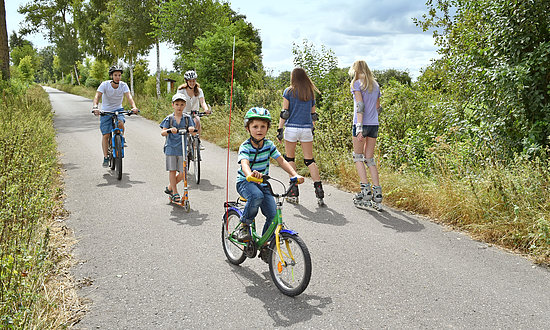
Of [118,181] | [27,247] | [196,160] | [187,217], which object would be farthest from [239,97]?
[27,247]

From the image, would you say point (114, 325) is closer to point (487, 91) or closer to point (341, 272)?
point (341, 272)

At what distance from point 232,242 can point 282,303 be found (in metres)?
1.03

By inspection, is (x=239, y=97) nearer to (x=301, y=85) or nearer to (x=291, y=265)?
(x=301, y=85)

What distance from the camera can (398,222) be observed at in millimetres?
6137

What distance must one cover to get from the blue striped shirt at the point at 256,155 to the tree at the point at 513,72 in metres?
4.00

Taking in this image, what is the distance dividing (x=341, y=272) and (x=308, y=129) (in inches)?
120

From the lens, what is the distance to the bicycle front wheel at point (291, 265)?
12.3 ft

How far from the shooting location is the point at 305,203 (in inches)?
281

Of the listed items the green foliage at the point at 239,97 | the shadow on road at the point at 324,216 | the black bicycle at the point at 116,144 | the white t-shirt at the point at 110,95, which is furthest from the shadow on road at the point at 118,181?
the green foliage at the point at 239,97

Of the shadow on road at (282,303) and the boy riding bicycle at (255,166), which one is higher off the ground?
the boy riding bicycle at (255,166)

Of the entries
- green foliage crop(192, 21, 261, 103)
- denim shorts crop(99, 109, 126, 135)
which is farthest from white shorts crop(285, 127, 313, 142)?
green foliage crop(192, 21, 261, 103)

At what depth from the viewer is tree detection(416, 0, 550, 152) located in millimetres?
6309

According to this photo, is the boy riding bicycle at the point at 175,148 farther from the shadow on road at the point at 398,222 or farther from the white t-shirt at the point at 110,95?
the shadow on road at the point at 398,222

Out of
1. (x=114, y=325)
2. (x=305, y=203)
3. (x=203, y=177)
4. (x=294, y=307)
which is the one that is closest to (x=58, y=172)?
(x=203, y=177)
